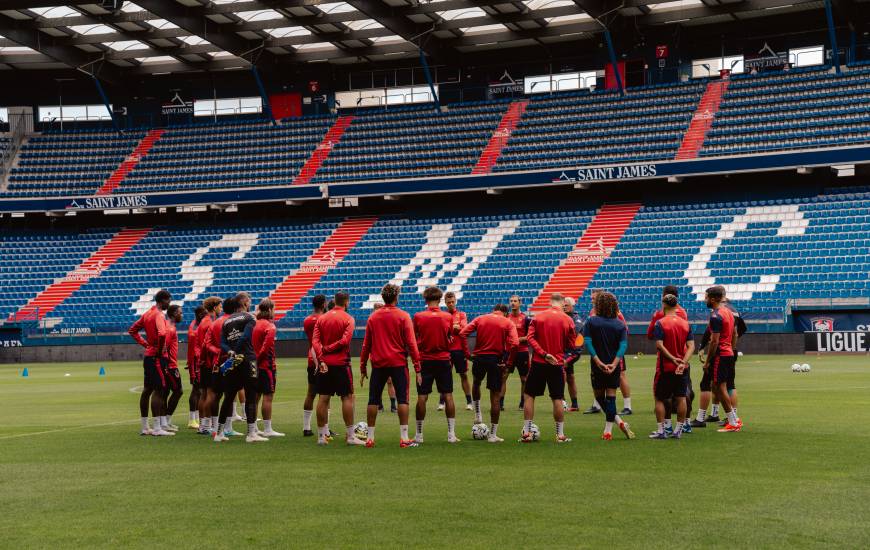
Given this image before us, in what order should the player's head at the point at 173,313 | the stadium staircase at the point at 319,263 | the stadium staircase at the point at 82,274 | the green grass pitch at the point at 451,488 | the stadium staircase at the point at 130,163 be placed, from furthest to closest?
1. the stadium staircase at the point at 130,163
2. the stadium staircase at the point at 82,274
3. the stadium staircase at the point at 319,263
4. the player's head at the point at 173,313
5. the green grass pitch at the point at 451,488

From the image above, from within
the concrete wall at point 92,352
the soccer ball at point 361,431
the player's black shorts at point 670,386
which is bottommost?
the concrete wall at point 92,352

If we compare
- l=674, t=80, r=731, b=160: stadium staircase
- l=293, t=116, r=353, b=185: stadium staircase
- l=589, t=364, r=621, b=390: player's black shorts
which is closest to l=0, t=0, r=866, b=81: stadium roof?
l=674, t=80, r=731, b=160: stadium staircase

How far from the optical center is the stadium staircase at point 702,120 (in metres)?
48.2

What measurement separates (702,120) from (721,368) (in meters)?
36.8

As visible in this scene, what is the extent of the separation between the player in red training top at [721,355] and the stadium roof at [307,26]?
3303 cm

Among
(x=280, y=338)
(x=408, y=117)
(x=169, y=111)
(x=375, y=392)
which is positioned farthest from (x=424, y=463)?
(x=169, y=111)

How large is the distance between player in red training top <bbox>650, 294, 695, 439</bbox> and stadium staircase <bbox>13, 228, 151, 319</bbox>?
44265mm

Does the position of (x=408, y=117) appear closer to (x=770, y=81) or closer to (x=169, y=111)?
(x=169, y=111)

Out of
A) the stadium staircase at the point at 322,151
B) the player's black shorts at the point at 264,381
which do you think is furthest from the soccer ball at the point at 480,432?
the stadium staircase at the point at 322,151

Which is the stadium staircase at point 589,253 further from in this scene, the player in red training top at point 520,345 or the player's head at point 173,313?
the player's head at point 173,313

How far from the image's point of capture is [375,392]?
14.0m

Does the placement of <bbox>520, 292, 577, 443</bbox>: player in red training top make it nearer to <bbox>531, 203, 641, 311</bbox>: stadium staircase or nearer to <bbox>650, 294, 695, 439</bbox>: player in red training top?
<bbox>650, 294, 695, 439</bbox>: player in red training top

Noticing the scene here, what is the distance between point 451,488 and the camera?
10.4 meters

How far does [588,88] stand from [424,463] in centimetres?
4550
